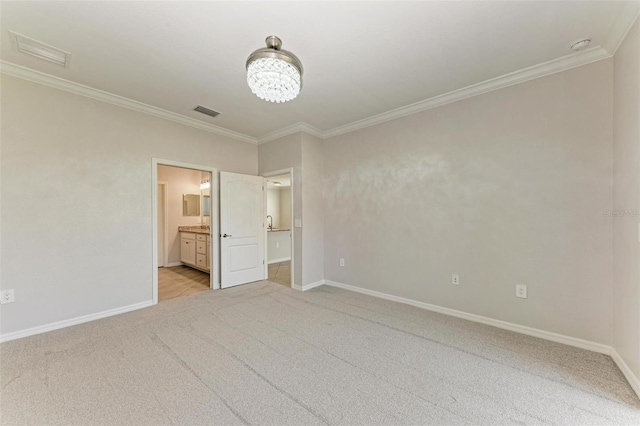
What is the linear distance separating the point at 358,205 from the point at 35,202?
3782 millimetres

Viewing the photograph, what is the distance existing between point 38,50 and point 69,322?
2704mm

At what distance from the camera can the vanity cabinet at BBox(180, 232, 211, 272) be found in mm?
5066

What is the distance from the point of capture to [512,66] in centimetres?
242

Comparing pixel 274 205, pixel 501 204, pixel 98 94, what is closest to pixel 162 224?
Answer: pixel 274 205

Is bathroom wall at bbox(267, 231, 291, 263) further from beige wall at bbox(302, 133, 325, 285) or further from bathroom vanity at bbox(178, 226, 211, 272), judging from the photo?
beige wall at bbox(302, 133, 325, 285)

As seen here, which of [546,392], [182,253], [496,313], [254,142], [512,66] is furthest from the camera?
[182,253]

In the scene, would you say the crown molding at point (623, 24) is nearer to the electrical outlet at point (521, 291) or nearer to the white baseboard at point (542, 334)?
the electrical outlet at point (521, 291)

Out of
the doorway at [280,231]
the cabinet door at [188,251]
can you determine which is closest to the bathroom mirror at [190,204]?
the cabinet door at [188,251]

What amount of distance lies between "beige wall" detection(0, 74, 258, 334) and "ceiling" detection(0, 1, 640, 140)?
1.40 ft

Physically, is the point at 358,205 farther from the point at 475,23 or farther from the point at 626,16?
the point at 626,16

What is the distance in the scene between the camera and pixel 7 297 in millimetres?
2400

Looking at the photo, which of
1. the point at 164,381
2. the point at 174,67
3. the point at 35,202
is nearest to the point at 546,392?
the point at 164,381

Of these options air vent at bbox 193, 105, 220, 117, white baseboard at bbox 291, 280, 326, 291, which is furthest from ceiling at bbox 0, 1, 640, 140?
white baseboard at bbox 291, 280, 326, 291

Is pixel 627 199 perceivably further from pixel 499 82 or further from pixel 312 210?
pixel 312 210
